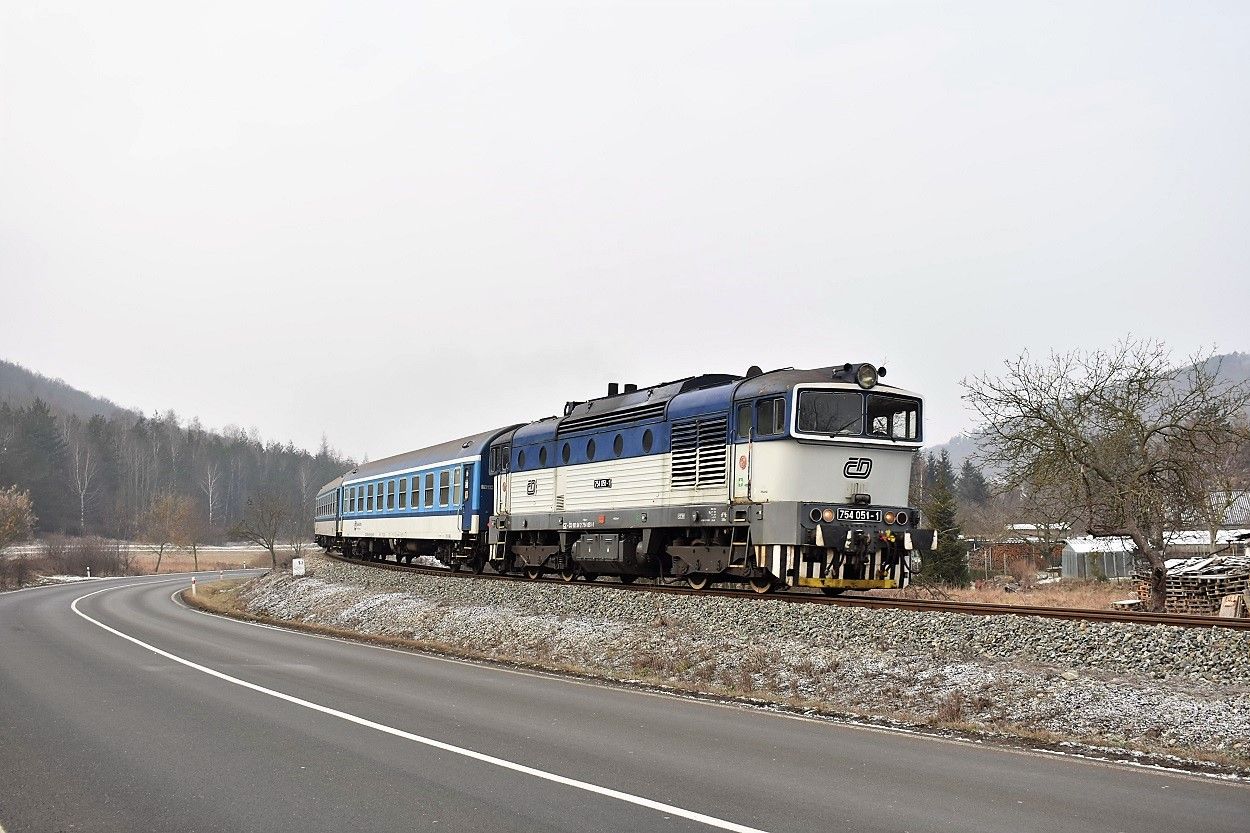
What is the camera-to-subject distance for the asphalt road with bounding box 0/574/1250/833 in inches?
279

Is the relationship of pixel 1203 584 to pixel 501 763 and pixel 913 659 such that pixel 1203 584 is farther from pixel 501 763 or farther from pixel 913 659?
pixel 501 763

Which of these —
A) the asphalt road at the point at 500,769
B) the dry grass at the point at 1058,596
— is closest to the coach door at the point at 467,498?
the dry grass at the point at 1058,596

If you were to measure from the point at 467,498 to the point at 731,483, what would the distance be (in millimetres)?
13482

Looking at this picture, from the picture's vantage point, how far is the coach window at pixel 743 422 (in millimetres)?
18516

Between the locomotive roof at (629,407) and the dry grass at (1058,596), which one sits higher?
the locomotive roof at (629,407)

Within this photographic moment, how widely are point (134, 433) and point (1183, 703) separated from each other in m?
150

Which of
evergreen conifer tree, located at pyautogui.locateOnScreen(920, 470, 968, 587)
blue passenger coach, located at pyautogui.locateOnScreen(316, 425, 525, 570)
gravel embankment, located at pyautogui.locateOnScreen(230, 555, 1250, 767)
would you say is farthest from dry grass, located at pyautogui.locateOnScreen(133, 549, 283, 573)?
gravel embankment, located at pyautogui.locateOnScreen(230, 555, 1250, 767)

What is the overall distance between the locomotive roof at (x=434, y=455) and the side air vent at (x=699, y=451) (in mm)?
10236

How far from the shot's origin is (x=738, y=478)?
18609 mm

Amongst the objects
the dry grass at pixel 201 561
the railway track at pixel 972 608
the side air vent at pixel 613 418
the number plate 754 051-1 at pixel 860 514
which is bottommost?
the dry grass at pixel 201 561

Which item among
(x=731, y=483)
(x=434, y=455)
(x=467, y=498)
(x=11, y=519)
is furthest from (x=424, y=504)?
(x=11, y=519)

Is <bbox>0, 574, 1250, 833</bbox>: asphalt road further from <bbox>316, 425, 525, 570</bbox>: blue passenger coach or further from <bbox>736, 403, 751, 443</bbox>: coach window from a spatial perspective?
<bbox>316, 425, 525, 570</bbox>: blue passenger coach

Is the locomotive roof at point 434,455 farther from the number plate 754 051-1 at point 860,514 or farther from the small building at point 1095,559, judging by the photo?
the small building at point 1095,559

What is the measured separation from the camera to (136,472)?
429 feet
